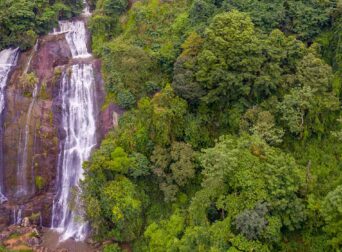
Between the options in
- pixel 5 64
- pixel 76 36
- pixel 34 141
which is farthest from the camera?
pixel 76 36

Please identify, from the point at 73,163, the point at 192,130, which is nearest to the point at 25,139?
the point at 73,163

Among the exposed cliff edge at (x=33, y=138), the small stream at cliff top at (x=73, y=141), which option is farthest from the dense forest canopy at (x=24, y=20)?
the small stream at cliff top at (x=73, y=141)

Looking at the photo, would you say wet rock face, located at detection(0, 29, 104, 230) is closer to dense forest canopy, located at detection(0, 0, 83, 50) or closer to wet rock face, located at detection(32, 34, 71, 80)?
wet rock face, located at detection(32, 34, 71, 80)

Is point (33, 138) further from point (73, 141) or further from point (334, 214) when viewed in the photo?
point (334, 214)

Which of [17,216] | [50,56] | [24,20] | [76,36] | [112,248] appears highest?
[24,20]

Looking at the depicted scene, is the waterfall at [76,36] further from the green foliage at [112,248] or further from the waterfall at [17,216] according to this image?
the green foliage at [112,248]

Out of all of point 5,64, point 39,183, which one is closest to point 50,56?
point 5,64

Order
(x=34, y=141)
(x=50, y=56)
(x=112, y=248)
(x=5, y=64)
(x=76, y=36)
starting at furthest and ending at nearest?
(x=76, y=36) < (x=50, y=56) < (x=5, y=64) < (x=34, y=141) < (x=112, y=248)
